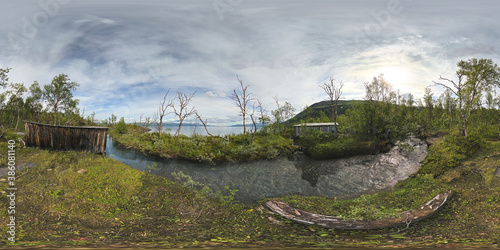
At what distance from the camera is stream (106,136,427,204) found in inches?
411

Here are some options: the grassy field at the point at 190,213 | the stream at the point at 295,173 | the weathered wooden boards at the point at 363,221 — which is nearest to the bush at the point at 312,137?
the stream at the point at 295,173

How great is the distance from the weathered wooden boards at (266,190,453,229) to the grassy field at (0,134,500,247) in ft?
0.49

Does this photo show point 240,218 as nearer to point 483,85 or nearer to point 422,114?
point 483,85

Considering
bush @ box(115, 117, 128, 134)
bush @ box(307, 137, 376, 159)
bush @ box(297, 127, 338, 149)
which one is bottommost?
bush @ box(307, 137, 376, 159)

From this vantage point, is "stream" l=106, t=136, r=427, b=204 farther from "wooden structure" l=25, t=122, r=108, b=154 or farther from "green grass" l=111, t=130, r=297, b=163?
"wooden structure" l=25, t=122, r=108, b=154

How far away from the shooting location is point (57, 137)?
12.4m

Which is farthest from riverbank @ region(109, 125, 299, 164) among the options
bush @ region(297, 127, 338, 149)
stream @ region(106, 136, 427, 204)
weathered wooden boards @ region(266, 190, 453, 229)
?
weathered wooden boards @ region(266, 190, 453, 229)

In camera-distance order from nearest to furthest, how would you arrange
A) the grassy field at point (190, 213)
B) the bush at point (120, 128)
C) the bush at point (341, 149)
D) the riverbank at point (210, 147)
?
the grassy field at point (190, 213) → the riverbank at point (210, 147) → the bush at point (341, 149) → the bush at point (120, 128)

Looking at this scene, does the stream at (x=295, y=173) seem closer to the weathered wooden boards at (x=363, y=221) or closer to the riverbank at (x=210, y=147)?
the riverbank at (x=210, y=147)

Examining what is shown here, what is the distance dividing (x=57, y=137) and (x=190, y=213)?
11472mm

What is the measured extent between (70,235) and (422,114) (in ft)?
185

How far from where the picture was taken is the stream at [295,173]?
10430 millimetres

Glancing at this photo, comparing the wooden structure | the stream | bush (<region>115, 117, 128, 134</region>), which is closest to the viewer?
the stream

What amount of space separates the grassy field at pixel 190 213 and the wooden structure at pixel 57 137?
3.00 m
